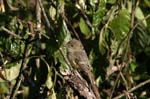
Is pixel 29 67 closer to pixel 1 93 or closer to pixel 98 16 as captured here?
pixel 1 93

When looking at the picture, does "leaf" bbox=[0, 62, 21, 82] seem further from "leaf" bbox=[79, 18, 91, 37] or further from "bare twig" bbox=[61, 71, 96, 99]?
"leaf" bbox=[79, 18, 91, 37]

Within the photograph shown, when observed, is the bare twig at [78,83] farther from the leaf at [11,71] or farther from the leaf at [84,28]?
the leaf at [84,28]

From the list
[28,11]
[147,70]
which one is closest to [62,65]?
[28,11]

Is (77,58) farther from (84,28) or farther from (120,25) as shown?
(84,28)

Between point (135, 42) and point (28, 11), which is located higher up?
point (28, 11)

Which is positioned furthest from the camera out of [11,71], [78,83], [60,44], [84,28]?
[84,28]

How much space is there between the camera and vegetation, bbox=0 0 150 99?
77.5 inches

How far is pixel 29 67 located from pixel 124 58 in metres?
0.57

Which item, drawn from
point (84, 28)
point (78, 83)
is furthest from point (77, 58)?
point (84, 28)

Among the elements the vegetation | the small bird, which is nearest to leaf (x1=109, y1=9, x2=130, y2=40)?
the vegetation

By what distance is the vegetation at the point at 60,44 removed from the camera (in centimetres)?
197

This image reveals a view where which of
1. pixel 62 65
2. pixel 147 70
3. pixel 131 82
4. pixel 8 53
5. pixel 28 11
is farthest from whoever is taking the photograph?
pixel 147 70

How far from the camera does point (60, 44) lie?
1.84 m

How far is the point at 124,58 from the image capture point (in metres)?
2.67
